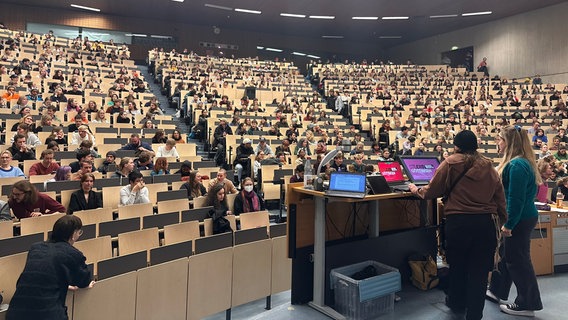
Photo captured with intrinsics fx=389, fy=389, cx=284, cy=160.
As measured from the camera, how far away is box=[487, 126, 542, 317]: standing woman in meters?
2.46

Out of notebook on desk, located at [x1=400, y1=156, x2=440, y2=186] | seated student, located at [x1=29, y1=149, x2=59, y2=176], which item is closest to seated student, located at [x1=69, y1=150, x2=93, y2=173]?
seated student, located at [x1=29, y1=149, x2=59, y2=176]

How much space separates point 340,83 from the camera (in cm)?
1458

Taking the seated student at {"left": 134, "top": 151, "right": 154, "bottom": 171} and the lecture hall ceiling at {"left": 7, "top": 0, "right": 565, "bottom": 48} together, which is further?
the lecture hall ceiling at {"left": 7, "top": 0, "right": 565, "bottom": 48}

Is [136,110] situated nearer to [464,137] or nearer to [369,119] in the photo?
[369,119]

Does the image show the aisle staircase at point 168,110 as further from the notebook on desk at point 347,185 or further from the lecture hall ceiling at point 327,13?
the notebook on desk at point 347,185

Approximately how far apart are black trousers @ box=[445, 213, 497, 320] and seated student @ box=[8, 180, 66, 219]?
11.4 ft

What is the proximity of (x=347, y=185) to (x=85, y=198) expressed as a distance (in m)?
3.11

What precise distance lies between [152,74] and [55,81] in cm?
490

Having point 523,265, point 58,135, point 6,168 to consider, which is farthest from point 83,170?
point 523,265


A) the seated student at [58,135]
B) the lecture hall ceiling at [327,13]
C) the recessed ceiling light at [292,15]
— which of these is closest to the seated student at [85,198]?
the seated student at [58,135]

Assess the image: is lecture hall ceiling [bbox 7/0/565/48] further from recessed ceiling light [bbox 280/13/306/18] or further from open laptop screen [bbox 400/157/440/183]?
open laptop screen [bbox 400/157/440/183]

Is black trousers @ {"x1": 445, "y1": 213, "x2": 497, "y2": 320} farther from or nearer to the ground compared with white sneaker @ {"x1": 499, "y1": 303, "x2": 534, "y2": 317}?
farther from the ground

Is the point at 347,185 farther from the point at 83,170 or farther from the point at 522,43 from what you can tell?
the point at 522,43

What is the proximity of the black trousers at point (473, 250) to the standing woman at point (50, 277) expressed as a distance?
83.9 inches
